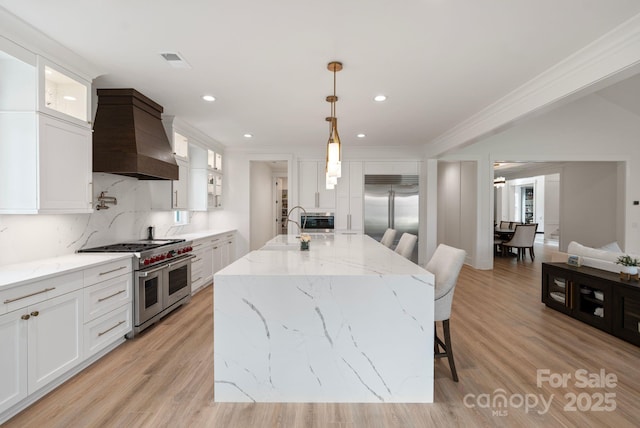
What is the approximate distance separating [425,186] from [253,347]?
17.4 feet

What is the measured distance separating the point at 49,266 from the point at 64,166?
805 millimetres

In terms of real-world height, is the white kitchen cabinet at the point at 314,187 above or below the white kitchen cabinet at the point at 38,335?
above

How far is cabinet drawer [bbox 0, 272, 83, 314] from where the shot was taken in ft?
5.97

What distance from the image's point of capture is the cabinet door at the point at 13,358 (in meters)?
1.80

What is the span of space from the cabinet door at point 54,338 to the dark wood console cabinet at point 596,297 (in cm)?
477

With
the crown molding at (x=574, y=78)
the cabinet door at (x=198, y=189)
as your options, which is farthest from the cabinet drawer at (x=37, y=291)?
the crown molding at (x=574, y=78)

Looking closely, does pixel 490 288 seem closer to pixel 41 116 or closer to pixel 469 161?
pixel 469 161

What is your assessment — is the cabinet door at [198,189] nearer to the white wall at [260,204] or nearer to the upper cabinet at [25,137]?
the white wall at [260,204]

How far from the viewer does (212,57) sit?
2648 mm

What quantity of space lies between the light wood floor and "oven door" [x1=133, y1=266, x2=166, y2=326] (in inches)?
7.9

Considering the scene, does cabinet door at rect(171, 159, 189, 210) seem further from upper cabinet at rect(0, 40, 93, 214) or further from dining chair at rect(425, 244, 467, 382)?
dining chair at rect(425, 244, 467, 382)

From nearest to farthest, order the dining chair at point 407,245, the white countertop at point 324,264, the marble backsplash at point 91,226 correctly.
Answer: the white countertop at point 324,264, the marble backsplash at point 91,226, the dining chair at point 407,245

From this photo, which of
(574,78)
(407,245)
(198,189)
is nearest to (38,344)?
(407,245)

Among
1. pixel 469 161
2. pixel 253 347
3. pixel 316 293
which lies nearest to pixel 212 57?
pixel 316 293
